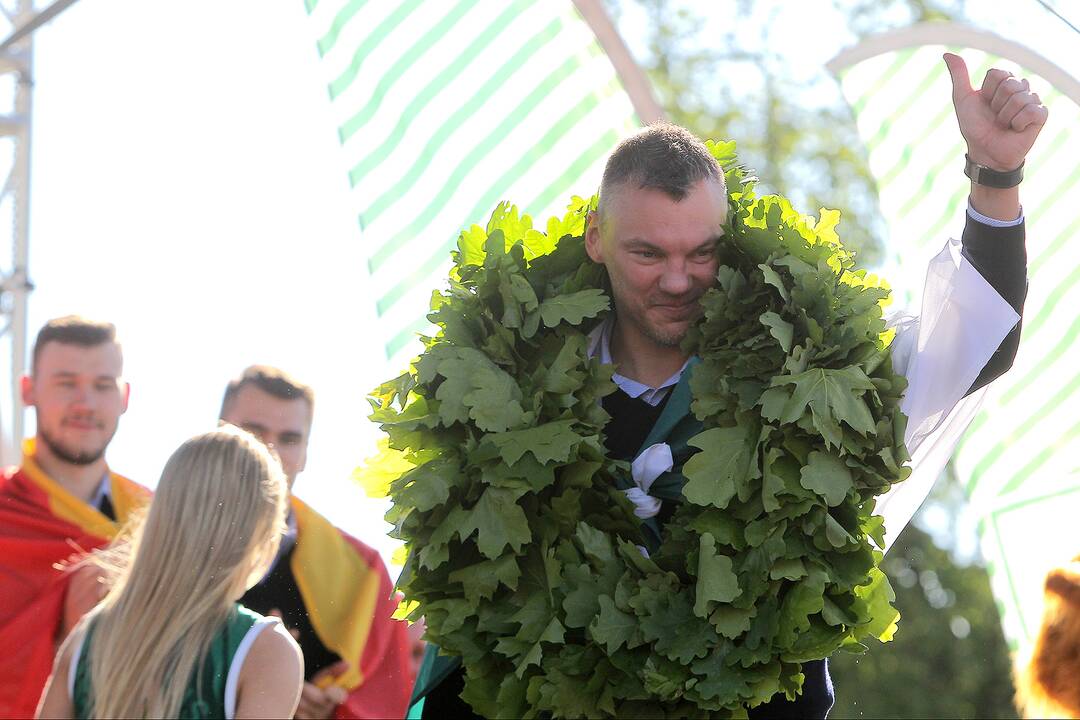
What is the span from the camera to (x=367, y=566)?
15.6ft

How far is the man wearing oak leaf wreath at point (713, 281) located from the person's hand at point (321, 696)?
1293mm

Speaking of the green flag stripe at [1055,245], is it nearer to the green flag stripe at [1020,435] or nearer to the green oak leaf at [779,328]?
the green flag stripe at [1020,435]

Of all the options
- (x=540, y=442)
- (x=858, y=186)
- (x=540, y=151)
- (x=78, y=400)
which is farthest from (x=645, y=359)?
(x=858, y=186)

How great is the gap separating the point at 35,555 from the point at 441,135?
104 inches

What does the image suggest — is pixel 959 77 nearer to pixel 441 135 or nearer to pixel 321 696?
pixel 321 696

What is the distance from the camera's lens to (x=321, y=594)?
4.63 meters

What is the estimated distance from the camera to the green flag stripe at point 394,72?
6297mm

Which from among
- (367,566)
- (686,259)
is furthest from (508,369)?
(367,566)

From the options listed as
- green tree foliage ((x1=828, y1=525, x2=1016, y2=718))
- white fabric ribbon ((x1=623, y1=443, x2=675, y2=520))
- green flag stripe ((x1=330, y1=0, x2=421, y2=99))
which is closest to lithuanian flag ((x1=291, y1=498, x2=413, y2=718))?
white fabric ribbon ((x1=623, y1=443, x2=675, y2=520))

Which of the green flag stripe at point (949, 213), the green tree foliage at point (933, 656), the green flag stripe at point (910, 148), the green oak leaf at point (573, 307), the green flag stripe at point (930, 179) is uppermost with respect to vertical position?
the green flag stripe at point (910, 148)

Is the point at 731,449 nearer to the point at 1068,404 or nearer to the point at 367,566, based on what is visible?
the point at 367,566

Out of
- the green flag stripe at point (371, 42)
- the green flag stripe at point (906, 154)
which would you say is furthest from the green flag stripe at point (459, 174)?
the green flag stripe at point (906, 154)

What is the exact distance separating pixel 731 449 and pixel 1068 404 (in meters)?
4.33

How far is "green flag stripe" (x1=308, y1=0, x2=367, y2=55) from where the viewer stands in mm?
6359
